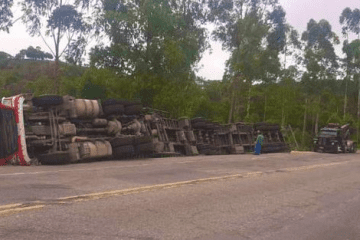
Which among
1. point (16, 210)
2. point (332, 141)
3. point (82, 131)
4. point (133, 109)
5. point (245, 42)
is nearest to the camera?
point (16, 210)

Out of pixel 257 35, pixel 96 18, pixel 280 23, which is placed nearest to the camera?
pixel 96 18

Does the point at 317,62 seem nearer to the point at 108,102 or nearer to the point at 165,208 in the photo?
the point at 108,102

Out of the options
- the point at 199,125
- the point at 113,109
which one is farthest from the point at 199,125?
the point at 113,109

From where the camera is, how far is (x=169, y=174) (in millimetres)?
10594

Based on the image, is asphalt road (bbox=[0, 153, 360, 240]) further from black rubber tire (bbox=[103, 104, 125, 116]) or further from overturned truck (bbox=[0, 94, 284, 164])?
black rubber tire (bbox=[103, 104, 125, 116])

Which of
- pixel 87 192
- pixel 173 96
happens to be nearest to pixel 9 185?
pixel 87 192

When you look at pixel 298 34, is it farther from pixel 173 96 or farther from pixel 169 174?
pixel 169 174

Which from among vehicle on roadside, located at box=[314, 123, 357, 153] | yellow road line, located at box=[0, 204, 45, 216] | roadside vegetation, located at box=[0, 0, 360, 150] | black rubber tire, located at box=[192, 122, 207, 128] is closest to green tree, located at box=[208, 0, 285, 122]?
roadside vegetation, located at box=[0, 0, 360, 150]

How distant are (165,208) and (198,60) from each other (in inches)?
1385

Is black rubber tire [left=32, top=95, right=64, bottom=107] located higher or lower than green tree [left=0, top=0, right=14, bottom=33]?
lower

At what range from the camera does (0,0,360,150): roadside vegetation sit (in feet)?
98.9

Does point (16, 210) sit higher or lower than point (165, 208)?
higher

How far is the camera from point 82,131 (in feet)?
46.7

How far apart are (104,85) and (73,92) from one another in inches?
246
